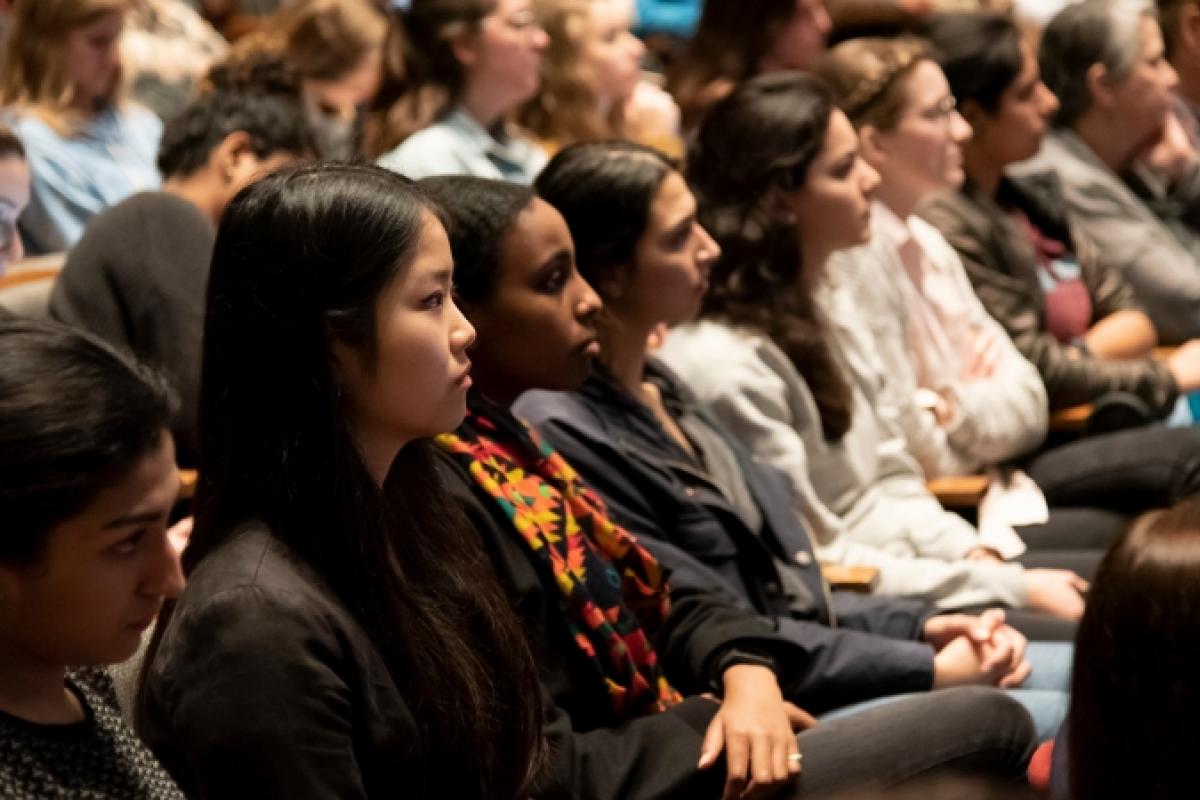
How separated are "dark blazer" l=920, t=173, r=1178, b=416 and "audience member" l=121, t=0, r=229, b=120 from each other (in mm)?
1805

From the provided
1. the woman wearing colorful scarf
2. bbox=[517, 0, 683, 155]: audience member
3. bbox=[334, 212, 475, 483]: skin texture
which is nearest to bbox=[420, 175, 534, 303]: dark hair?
the woman wearing colorful scarf

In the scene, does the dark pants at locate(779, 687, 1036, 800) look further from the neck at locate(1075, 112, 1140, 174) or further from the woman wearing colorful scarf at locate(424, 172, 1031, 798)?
the neck at locate(1075, 112, 1140, 174)

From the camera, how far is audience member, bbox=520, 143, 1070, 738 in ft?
7.61

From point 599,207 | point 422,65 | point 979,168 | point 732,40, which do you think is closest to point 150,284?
point 599,207

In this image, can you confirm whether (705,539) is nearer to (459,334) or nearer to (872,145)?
(459,334)

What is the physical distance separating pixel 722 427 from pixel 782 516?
0.51ft

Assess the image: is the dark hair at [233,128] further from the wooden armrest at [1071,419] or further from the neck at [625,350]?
the wooden armrest at [1071,419]

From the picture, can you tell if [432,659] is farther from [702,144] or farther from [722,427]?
[702,144]

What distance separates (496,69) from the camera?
355 centimetres

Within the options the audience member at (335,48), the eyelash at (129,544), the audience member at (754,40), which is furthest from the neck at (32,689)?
the audience member at (335,48)

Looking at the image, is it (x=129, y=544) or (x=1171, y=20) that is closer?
(x=129, y=544)

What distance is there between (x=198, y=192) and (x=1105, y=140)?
2406 mm

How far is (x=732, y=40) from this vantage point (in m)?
4.07

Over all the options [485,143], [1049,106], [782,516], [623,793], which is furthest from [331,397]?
[1049,106]
